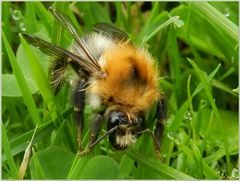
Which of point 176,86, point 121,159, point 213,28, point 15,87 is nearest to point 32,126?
point 15,87

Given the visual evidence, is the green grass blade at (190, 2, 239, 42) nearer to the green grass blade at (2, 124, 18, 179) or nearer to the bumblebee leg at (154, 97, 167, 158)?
the bumblebee leg at (154, 97, 167, 158)

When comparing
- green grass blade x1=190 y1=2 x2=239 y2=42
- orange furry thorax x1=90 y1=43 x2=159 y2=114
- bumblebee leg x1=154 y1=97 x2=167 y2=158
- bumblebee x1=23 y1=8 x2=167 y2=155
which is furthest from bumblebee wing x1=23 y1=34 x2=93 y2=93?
green grass blade x1=190 y1=2 x2=239 y2=42

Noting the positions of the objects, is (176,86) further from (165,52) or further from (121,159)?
(121,159)

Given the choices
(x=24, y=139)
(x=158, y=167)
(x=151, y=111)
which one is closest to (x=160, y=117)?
(x=151, y=111)

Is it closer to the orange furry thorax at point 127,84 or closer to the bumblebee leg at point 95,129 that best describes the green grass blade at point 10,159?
the bumblebee leg at point 95,129

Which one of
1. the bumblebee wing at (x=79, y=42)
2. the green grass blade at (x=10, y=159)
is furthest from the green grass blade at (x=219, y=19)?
the green grass blade at (x=10, y=159)

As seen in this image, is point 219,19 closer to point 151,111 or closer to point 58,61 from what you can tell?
point 151,111
